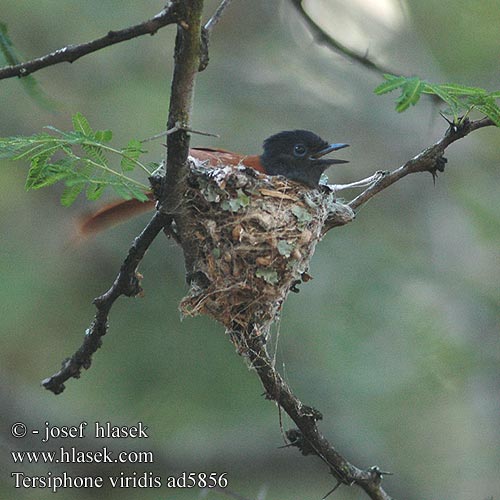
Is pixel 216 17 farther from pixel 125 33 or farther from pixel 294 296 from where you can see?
pixel 294 296

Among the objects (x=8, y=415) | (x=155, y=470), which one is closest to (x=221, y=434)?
(x=155, y=470)

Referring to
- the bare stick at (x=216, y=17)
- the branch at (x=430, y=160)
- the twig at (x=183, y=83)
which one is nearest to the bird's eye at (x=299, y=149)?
the branch at (x=430, y=160)

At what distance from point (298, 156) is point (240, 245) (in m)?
1.21

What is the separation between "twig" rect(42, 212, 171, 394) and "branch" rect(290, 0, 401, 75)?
1534 millimetres

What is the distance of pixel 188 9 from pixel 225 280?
63.1 inches

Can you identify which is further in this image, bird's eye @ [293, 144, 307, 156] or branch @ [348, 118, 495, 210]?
bird's eye @ [293, 144, 307, 156]

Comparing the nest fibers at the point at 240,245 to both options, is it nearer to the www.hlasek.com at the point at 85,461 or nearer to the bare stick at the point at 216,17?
the bare stick at the point at 216,17

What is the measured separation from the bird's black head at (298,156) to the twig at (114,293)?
156 cm

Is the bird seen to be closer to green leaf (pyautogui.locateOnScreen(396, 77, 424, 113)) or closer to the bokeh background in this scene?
green leaf (pyautogui.locateOnScreen(396, 77, 424, 113))

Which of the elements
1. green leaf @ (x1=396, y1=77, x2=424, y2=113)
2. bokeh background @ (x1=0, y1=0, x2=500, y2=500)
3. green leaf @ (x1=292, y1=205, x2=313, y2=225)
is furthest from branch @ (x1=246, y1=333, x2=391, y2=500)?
bokeh background @ (x1=0, y1=0, x2=500, y2=500)

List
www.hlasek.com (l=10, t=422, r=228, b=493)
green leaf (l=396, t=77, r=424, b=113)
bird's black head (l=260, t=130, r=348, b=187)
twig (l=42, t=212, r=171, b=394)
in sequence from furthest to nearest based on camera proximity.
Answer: www.hlasek.com (l=10, t=422, r=228, b=493)
bird's black head (l=260, t=130, r=348, b=187)
twig (l=42, t=212, r=171, b=394)
green leaf (l=396, t=77, r=424, b=113)

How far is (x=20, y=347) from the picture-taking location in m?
9.27

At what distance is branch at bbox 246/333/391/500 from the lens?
12.4 feet

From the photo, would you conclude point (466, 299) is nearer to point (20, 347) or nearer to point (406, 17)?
point (406, 17)
